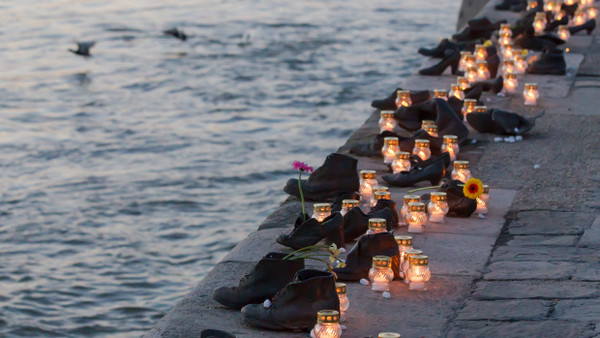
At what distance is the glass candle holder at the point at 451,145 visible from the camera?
7.10 m

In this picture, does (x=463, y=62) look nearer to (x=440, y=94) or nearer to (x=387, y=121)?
(x=440, y=94)

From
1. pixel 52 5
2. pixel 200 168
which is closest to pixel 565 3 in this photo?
pixel 200 168

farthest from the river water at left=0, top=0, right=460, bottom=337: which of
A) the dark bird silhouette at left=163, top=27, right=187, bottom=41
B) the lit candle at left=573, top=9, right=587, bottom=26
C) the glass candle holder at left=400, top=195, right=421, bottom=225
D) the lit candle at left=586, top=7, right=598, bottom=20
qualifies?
the lit candle at left=586, top=7, right=598, bottom=20

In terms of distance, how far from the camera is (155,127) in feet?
46.9

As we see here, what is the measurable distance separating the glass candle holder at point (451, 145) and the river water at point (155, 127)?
242 cm

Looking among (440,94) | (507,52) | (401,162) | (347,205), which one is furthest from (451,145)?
(507,52)

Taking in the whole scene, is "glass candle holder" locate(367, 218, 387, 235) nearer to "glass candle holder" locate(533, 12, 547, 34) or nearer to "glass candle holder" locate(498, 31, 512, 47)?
"glass candle holder" locate(498, 31, 512, 47)

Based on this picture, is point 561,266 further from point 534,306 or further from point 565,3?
point 565,3

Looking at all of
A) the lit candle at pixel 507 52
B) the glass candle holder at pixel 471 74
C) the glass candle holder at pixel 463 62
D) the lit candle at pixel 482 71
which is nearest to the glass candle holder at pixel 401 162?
the glass candle holder at pixel 471 74

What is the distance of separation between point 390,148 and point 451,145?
1.32 ft

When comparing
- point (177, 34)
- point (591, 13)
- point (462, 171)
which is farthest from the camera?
point (177, 34)

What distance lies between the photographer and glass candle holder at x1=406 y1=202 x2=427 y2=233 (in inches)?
221

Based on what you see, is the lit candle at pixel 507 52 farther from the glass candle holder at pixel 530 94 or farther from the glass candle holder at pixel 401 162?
the glass candle holder at pixel 401 162

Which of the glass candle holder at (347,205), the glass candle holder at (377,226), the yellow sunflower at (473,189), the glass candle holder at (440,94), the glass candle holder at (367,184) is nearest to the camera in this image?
the glass candle holder at (377,226)
